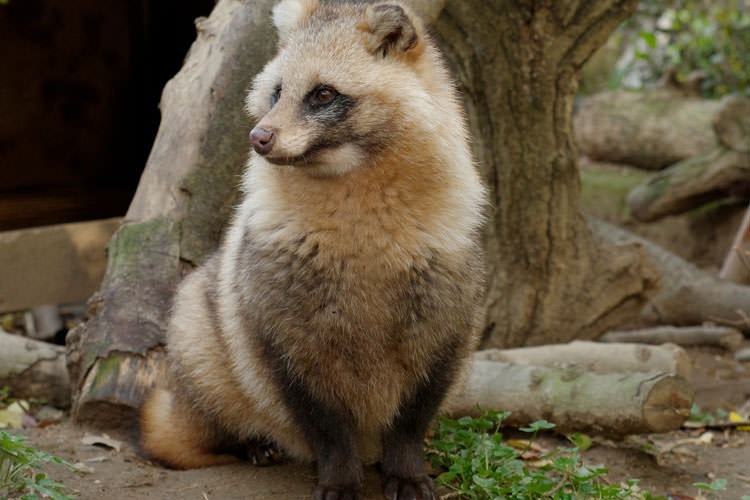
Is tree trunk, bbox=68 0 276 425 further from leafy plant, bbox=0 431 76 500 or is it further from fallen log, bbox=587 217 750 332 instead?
fallen log, bbox=587 217 750 332

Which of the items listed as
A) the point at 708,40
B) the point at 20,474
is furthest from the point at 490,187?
the point at 708,40

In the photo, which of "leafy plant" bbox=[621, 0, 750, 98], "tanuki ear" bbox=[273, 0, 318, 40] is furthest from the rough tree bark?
"leafy plant" bbox=[621, 0, 750, 98]

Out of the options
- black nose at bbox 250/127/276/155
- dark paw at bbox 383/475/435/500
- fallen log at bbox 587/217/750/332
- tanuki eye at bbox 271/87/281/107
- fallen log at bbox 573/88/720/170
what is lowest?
fallen log at bbox 587/217/750/332

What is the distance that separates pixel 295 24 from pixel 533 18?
2.10 metres

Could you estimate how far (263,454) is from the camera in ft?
12.1

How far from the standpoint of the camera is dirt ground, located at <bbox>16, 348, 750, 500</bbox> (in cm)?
332

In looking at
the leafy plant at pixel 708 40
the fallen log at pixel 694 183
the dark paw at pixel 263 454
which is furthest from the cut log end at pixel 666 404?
the leafy plant at pixel 708 40

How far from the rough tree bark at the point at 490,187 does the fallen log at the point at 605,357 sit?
2.98ft

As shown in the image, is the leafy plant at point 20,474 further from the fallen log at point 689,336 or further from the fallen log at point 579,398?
the fallen log at point 689,336

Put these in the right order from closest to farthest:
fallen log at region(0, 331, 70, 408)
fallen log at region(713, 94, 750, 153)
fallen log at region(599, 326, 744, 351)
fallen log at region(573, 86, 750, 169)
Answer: fallen log at region(0, 331, 70, 408) < fallen log at region(599, 326, 744, 351) < fallen log at region(713, 94, 750, 153) < fallen log at region(573, 86, 750, 169)

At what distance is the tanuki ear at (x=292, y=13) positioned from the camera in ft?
10.6

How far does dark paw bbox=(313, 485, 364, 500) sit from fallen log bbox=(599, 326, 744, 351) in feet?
14.5

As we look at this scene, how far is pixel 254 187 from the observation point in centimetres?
322

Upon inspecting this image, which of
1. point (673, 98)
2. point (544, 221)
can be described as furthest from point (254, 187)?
point (673, 98)
